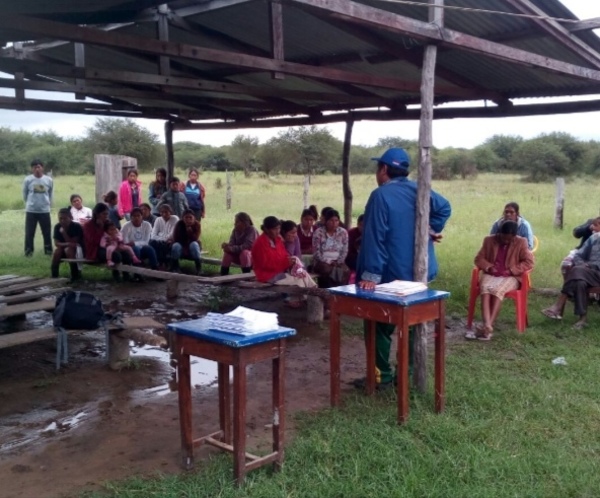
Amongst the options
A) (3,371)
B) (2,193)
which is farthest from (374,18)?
(2,193)

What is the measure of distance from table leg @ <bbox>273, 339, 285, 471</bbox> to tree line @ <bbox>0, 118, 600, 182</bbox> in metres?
35.8

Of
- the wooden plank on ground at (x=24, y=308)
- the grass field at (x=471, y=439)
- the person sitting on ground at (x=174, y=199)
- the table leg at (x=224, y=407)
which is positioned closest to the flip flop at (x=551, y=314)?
the grass field at (x=471, y=439)

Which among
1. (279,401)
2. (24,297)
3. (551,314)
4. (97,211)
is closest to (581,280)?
(551,314)

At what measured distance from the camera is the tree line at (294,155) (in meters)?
40.9

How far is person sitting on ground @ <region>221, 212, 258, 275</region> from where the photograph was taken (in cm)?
916

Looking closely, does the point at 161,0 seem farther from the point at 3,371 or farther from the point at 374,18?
the point at 3,371

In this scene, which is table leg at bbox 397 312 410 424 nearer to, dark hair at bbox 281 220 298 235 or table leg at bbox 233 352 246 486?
table leg at bbox 233 352 246 486

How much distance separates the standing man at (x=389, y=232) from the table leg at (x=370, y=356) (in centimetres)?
8

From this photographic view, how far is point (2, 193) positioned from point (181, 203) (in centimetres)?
1941

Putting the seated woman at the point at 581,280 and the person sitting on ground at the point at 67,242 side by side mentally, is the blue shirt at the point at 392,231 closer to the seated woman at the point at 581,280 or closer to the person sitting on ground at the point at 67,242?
the seated woman at the point at 581,280

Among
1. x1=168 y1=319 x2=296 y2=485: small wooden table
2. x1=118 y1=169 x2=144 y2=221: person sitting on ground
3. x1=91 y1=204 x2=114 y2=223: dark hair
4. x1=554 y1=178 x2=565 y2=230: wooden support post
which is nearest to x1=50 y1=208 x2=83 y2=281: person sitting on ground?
x1=91 y1=204 x2=114 y2=223: dark hair

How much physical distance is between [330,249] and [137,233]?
3.47 m

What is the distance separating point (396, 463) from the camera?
3.97 meters

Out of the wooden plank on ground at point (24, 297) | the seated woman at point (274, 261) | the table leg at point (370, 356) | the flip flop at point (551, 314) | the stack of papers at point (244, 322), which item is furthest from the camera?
→ the seated woman at point (274, 261)
